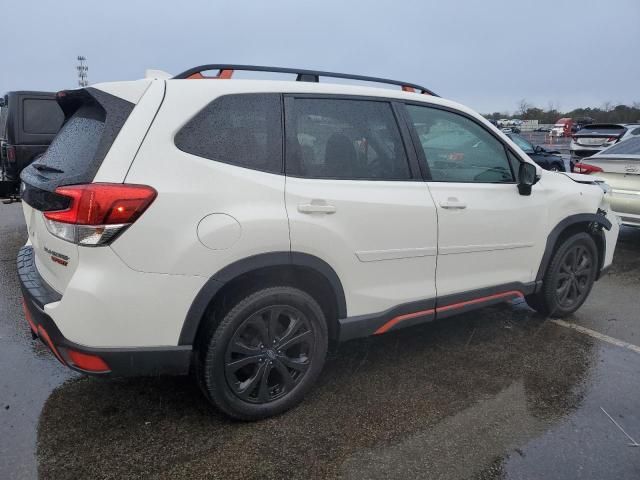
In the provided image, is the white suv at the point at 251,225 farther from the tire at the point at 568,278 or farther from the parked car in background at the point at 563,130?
the parked car in background at the point at 563,130

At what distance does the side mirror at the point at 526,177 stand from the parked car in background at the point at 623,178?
3.31 m

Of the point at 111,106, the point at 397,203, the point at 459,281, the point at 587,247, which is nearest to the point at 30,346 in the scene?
the point at 111,106

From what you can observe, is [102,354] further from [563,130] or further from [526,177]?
[563,130]

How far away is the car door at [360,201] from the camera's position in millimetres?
2740

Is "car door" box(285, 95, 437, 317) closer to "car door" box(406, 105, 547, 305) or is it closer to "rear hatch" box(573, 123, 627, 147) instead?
"car door" box(406, 105, 547, 305)

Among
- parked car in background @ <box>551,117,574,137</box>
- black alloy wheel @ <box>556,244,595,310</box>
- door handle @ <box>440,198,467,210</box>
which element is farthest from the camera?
parked car in background @ <box>551,117,574,137</box>

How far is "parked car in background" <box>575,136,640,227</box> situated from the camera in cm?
648

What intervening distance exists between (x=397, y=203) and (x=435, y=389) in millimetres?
1189

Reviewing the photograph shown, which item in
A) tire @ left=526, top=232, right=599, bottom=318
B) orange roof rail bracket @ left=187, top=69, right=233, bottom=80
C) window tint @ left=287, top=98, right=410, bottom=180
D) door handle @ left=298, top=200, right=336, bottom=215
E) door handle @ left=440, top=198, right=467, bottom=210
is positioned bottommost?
tire @ left=526, top=232, right=599, bottom=318

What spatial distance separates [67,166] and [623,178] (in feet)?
21.4

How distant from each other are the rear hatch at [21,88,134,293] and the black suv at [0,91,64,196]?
5.04 m

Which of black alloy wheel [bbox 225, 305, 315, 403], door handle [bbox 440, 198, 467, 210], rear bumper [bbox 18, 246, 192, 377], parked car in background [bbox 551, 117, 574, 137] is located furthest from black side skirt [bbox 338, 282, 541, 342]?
parked car in background [bbox 551, 117, 574, 137]

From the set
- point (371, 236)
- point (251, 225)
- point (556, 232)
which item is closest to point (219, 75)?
point (251, 225)

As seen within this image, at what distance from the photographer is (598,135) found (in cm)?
1562
